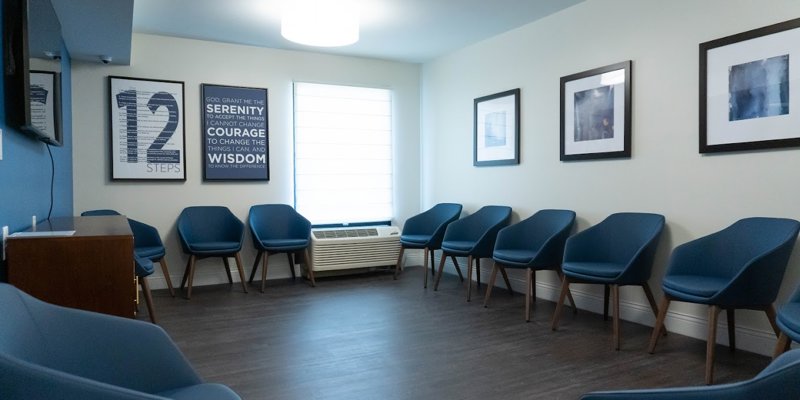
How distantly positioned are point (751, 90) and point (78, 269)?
384 centimetres

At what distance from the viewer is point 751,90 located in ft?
10.9

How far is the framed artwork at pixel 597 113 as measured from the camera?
13.6ft

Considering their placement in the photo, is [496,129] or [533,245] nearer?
[533,245]

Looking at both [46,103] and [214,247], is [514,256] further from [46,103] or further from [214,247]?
[46,103]

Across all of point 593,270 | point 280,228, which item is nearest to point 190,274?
point 280,228

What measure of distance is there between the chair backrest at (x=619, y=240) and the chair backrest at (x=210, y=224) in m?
3.23

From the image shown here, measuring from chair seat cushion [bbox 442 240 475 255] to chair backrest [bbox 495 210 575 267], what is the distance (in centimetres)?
39

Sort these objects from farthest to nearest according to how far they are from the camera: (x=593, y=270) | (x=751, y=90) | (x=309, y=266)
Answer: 1. (x=309, y=266)
2. (x=593, y=270)
3. (x=751, y=90)

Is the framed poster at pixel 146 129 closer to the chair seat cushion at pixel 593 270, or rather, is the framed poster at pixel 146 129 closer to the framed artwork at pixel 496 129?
the framed artwork at pixel 496 129

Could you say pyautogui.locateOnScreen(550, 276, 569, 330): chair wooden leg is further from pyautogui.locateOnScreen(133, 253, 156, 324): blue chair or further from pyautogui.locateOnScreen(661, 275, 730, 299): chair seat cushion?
pyautogui.locateOnScreen(133, 253, 156, 324): blue chair

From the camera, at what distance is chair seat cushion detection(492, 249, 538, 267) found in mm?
4191

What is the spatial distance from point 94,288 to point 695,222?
360cm

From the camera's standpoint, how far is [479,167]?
5.79 metres

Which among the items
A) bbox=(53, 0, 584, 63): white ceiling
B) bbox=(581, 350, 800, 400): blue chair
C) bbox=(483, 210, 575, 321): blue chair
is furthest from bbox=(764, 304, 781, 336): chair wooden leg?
bbox=(53, 0, 584, 63): white ceiling
